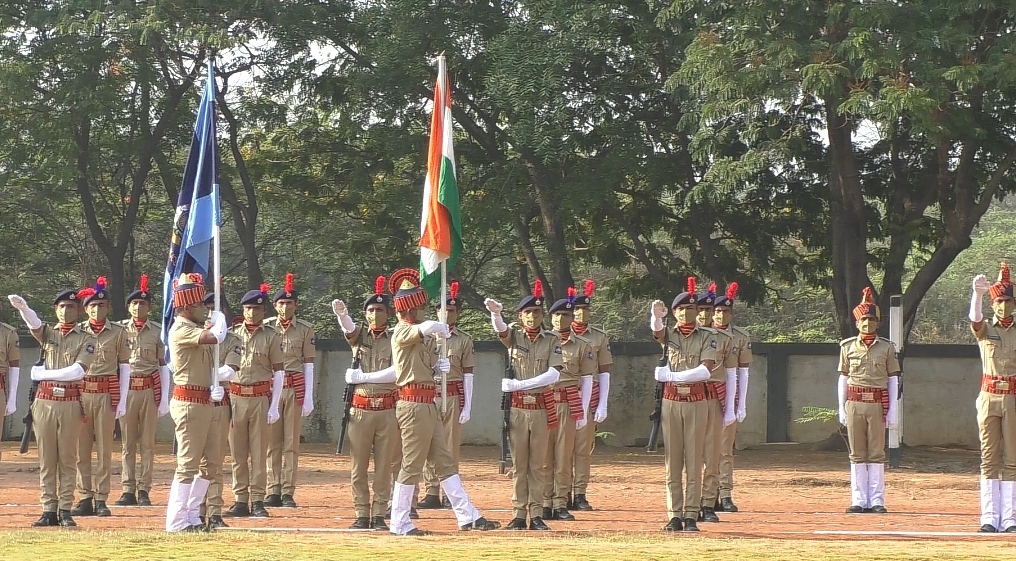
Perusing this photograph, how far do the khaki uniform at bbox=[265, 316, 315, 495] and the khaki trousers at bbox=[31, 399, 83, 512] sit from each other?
2.14 m

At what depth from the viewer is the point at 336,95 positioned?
2183 cm

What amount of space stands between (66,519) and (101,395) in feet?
5.09

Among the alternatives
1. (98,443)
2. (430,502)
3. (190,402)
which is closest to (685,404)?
(430,502)

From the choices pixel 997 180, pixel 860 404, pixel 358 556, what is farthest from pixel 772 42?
pixel 358 556

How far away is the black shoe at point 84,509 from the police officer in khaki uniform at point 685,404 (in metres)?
5.16

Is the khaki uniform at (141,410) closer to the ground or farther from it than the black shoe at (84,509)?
farther from it

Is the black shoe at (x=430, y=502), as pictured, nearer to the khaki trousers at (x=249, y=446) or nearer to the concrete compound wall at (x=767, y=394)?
the khaki trousers at (x=249, y=446)

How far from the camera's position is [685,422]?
1098 cm

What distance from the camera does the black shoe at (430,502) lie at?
13.1 meters

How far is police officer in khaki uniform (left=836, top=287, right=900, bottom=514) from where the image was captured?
42.7ft

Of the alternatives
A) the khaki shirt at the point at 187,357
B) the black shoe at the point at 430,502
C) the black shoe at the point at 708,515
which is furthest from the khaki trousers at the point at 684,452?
the khaki shirt at the point at 187,357

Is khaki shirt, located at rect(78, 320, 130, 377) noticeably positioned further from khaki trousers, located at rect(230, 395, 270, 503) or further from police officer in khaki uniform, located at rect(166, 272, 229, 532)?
police officer in khaki uniform, located at rect(166, 272, 229, 532)

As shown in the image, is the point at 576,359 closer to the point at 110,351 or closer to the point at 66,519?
the point at 110,351

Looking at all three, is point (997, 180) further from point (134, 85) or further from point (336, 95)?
point (134, 85)
